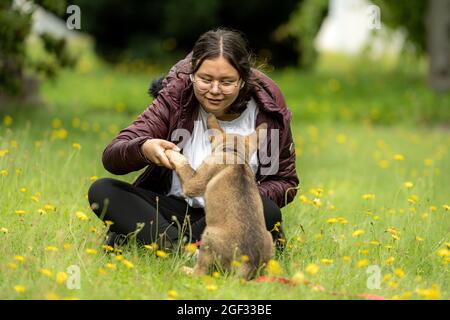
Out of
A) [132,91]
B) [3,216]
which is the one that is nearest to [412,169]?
[3,216]

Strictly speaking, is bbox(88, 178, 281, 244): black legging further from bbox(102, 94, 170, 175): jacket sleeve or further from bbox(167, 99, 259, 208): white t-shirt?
bbox(167, 99, 259, 208): white t-shirt

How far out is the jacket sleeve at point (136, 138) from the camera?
4176 mm

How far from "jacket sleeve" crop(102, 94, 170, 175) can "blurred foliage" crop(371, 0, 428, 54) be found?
1023 cm

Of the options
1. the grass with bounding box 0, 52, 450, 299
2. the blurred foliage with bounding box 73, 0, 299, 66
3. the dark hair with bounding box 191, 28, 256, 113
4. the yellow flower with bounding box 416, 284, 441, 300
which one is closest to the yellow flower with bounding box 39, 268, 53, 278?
the grass with bounding box 0, 52, 450, 299

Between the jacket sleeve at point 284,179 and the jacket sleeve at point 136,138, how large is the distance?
2.19ft

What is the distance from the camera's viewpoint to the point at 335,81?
48.5 ft

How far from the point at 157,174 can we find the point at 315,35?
10839mm

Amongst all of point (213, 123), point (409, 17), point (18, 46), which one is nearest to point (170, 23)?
point (409, 17)

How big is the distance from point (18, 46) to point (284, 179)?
4.70 m

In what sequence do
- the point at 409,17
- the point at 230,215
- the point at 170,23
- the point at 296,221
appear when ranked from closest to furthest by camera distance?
the point at 230,215
the point at 296,221
the point at 409,17
the point at 170,23

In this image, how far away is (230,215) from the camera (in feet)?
12.4

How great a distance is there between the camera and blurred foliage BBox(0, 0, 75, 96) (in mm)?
8078

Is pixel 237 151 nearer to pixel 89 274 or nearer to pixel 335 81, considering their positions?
pixel 89 274

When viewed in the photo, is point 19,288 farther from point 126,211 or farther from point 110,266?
point 126,211
